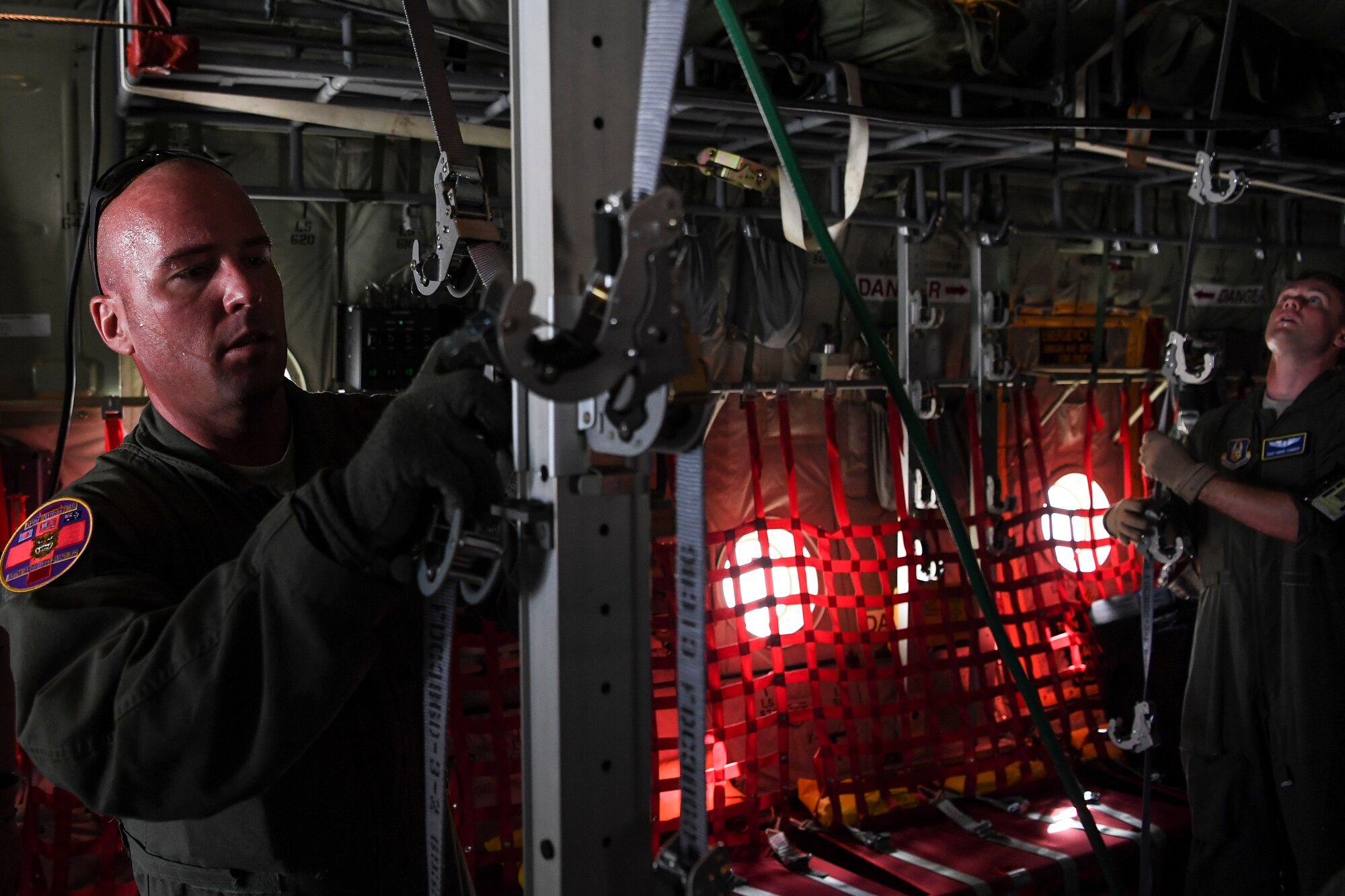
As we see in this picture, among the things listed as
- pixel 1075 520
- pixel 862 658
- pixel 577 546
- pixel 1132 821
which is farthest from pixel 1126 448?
pixel 577 546

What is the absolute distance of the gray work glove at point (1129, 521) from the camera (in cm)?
427

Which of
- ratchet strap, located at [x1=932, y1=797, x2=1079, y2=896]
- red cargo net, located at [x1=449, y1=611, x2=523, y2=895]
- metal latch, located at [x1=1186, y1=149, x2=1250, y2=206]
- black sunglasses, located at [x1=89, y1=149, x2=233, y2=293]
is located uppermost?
metal latch, located at [x1=1186, y1=149, x2=1250, y2=206]

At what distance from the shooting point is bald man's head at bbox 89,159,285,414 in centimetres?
194

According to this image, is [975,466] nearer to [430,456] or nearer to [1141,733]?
[1141,733]

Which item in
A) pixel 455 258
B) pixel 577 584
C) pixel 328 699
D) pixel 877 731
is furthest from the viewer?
pixel 877 731

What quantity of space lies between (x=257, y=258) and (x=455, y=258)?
67 cm

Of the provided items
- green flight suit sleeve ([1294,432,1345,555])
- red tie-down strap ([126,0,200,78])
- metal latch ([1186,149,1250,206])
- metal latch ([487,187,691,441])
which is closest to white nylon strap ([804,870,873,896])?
green flight suit sleeve ([1294,432,1345,555])

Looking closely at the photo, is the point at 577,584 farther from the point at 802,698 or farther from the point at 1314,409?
the point at 802,698

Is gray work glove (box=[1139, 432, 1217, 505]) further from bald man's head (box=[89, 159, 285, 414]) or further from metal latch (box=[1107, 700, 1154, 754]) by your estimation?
bald man's head (box=[89, 159, 285, 414])

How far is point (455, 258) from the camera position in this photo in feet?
5.27

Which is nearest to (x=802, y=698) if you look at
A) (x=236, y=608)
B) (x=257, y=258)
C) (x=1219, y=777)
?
(x=1219, y=777)

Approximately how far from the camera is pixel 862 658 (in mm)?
5609

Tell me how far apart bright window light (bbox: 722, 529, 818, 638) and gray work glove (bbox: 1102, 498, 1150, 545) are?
1558 millimetres

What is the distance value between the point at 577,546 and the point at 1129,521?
3.69 m
